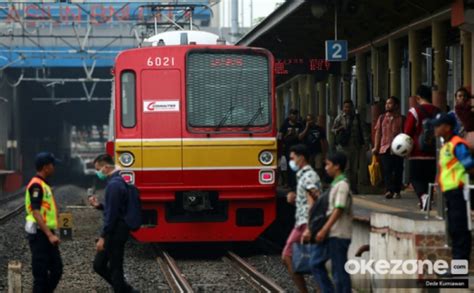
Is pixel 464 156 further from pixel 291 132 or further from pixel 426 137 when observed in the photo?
pixel 291 132

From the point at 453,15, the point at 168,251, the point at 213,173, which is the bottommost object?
the point at 168,251

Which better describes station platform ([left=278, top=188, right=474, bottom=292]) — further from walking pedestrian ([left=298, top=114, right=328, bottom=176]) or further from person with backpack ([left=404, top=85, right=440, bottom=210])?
walking pedestrian ([left=298, top=114, right=328, bottom=176])

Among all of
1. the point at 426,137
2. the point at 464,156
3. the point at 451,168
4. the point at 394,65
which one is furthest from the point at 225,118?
the point at 464,156

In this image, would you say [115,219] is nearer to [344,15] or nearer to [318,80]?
[344,15]

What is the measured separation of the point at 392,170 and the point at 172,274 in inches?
140

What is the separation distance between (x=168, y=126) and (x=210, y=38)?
306 centimetres

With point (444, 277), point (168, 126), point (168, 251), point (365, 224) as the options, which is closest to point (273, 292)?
point (365, 224)

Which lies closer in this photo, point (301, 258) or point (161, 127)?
point (301, 258)

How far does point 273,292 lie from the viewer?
43.2 feet

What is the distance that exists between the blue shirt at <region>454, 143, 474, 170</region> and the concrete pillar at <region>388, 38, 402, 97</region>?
1234 cm

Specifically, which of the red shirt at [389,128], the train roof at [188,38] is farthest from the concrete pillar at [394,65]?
the red shirt at [389,128]

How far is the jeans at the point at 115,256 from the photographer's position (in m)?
11.9

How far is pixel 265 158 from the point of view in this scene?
16.7 m

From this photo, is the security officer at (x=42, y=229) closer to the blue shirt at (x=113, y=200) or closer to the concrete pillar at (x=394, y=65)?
the blue shirt at (x=113, y=200)
